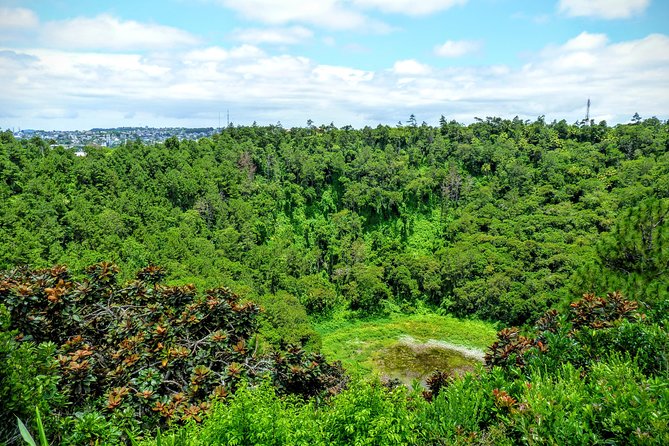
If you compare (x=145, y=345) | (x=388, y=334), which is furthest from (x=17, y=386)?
(x=388, y=334)

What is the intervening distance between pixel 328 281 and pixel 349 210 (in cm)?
1249

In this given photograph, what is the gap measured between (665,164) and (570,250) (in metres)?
19.5

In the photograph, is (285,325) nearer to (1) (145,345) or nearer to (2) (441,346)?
(2) (441,346)

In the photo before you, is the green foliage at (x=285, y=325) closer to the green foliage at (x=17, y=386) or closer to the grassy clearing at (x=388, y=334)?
the grassy clearing at (x=388, y=334)

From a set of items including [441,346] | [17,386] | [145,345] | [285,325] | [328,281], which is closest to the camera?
[17,386]

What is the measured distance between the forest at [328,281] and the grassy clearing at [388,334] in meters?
0.84

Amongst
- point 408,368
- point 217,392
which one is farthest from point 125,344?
point 408,368

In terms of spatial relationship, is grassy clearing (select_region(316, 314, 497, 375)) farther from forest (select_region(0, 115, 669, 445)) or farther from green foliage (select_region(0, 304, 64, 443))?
green foliage (select_region(0, 304, 64, 443))

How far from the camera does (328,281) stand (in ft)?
139

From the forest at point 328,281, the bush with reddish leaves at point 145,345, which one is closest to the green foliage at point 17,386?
the forest at point 328,281

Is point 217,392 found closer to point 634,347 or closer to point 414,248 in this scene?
point 634,347

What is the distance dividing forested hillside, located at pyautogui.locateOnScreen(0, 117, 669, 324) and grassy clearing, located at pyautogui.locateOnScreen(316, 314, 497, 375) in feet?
6.17

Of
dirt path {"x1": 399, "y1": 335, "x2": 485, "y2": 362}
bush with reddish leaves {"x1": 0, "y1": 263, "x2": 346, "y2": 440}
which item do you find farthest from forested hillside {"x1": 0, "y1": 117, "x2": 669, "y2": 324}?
bush with reddish leaves {"x1": 0, "y1": 263, "x2": 346, "y2": 440}

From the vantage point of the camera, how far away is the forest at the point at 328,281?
A: 5.71 meters
